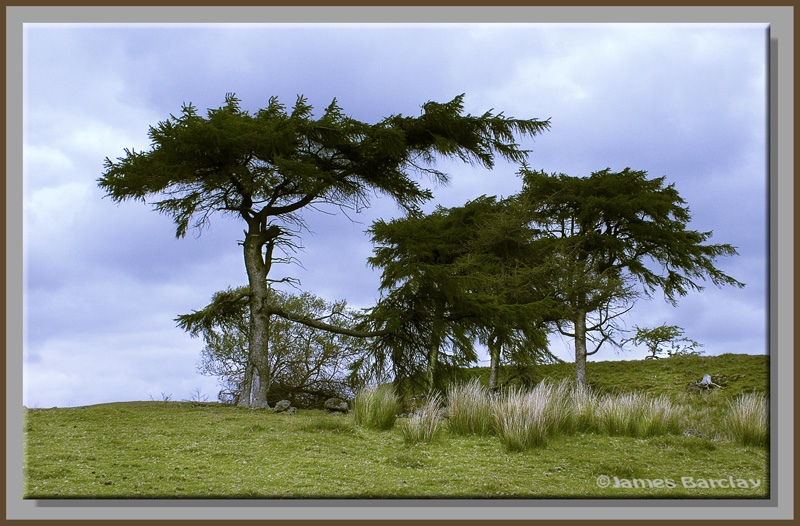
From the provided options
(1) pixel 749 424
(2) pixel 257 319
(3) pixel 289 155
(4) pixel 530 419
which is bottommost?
(1) pixel 749 424

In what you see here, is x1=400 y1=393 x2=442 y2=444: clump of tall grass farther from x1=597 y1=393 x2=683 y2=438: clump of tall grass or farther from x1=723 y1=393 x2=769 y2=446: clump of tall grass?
x1=723 y1=393 x2=769 y2=446: clump of tall grass

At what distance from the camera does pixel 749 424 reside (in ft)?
30.6

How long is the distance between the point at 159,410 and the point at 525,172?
63.2 ft

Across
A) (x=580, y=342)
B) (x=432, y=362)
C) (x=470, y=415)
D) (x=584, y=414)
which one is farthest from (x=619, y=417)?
(x=580, y=342)

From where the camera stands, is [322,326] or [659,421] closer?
[659,421]

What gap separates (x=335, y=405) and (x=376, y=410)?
491 cm

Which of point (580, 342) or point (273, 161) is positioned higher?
point (273, 161)

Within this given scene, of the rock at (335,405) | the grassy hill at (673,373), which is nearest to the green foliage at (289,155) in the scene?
the rock at (335,405)

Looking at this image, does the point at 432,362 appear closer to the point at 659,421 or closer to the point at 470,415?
the point at 470,415

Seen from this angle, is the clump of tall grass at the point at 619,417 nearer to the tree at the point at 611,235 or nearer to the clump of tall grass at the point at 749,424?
the clump of tall grass at the point at 749,424

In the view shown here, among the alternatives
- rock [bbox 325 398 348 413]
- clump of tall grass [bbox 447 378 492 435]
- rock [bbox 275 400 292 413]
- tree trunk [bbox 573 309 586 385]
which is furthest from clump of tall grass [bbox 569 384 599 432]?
tree trunk [bbox 573 309 586 385]
